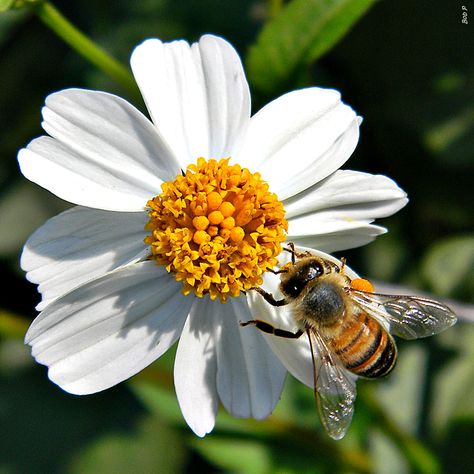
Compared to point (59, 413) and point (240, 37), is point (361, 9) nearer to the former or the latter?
point (240, 37)

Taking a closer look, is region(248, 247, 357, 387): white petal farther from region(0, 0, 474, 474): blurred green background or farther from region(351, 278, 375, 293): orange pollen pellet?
region(0, 0, 474, 474): blurred green background

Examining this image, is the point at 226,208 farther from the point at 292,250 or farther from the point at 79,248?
the point at 79,248

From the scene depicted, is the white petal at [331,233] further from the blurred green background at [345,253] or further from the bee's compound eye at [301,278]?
the blurred green background at [345,253]

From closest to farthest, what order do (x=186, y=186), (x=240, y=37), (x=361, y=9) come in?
(x=186, y=186)
(x=361, y=9)
(x=240, y=37)

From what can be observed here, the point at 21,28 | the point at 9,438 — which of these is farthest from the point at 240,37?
the point at 9,438

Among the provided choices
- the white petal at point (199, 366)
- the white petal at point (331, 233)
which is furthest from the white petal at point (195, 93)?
the white petal at point (199, 366)

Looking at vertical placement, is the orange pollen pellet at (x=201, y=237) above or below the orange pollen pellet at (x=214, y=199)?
below
